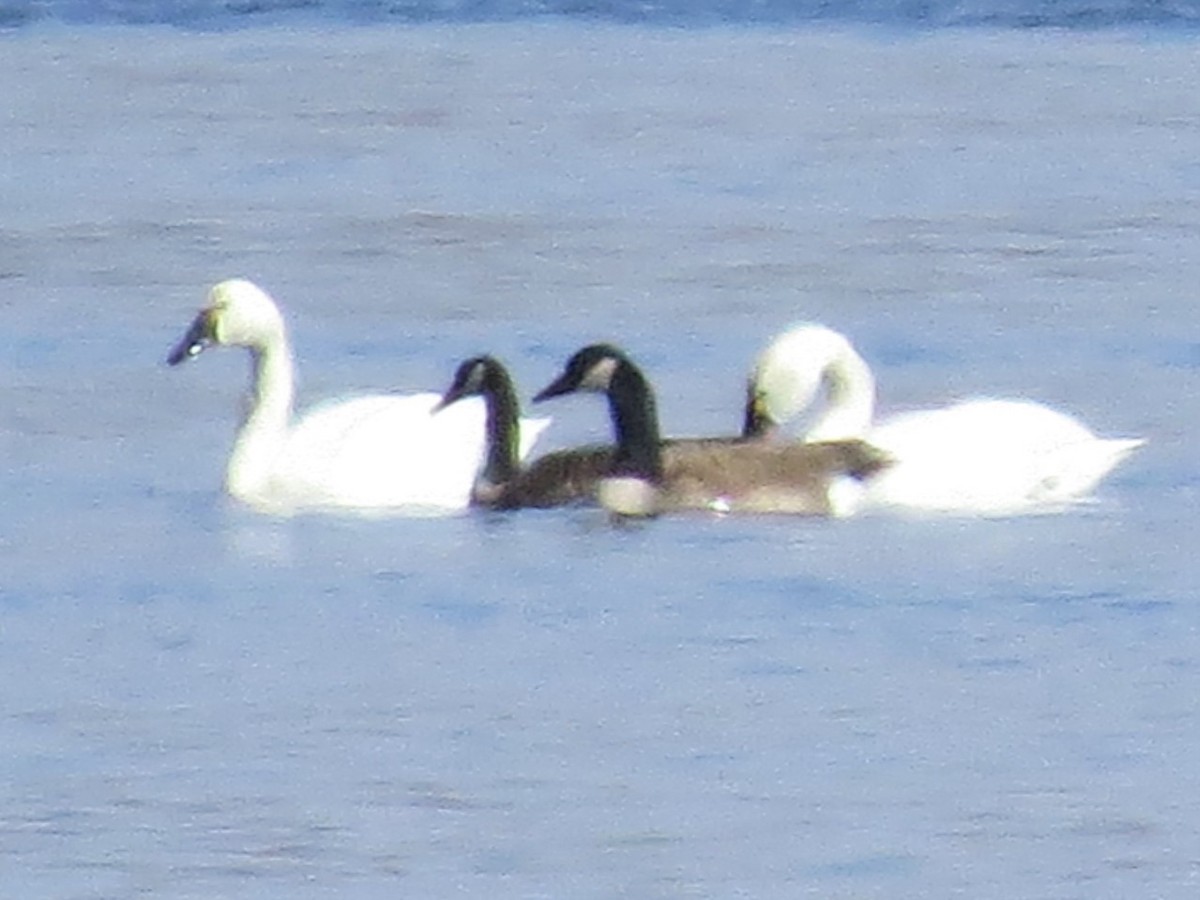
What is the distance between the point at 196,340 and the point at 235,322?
15cm

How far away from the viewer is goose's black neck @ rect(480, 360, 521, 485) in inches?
489

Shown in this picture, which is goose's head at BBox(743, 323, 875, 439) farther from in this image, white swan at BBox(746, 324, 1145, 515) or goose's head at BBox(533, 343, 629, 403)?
goose's head at BBox(533, 343, 629, 403)

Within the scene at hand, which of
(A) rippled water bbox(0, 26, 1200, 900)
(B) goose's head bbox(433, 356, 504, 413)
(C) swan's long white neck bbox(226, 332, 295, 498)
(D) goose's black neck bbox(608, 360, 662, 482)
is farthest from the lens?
A: (B) goose's head bbox(433, 356, 504, 413)

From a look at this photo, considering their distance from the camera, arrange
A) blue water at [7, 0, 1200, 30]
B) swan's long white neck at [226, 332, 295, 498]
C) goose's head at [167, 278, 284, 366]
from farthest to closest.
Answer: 1. blue water at [7, 0, 1200, 30]
2. goose's head at [167, 278, 284, 366]
3. swan's long white neck at [226, 332, 295, 498]

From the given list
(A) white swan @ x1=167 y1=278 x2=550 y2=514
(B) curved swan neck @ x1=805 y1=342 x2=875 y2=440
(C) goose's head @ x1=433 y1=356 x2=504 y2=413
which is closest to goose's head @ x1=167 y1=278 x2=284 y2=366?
(A) white swan @ x1=167 y1=278 x2=550 y2=514

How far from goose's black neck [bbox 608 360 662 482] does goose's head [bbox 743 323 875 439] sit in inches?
17.0

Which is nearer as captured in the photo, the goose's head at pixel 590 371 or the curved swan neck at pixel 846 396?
the goose's head at pixel 590 371

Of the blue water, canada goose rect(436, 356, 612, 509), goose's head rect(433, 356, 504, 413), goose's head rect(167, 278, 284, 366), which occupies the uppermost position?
goose's head rect(167, 278, 284, 366)

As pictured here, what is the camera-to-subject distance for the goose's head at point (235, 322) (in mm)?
13086

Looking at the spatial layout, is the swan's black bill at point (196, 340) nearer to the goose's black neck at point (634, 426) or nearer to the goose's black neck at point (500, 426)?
the goose's black neck at point (500, 426)

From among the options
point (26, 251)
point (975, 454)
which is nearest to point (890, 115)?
point (26, 251)

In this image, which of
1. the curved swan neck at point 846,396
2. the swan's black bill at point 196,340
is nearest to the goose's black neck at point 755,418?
the curved swan neck at point 846,396

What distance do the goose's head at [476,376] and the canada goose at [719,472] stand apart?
398mm

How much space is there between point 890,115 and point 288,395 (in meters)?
10.5
